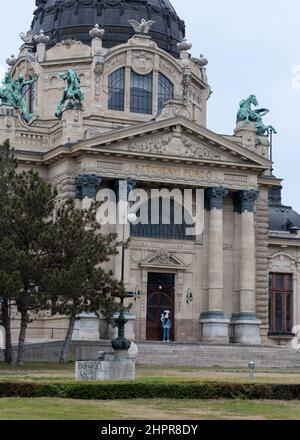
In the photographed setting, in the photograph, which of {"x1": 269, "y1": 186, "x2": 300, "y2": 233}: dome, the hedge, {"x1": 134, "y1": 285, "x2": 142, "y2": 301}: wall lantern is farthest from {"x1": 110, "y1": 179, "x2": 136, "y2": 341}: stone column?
the hedge

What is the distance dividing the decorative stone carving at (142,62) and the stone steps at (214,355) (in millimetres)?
23172

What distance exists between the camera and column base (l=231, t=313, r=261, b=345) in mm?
73125

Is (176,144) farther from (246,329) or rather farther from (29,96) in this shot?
(29,96)

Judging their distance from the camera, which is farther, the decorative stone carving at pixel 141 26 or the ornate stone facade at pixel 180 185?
the decorative stone carving at pixel 141 26

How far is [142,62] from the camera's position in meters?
81.1

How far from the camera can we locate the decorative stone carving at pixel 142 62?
266 feet

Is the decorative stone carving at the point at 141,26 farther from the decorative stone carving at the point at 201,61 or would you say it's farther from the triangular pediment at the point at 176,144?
the triangular pediment at the point at 176,144

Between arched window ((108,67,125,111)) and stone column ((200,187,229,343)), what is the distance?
1126 cm

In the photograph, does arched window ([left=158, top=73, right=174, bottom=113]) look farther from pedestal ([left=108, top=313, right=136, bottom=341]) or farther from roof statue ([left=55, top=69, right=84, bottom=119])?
pedestal ([left=108, top=313, right=136, bottom=341])

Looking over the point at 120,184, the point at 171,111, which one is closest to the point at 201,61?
the point at 171,111

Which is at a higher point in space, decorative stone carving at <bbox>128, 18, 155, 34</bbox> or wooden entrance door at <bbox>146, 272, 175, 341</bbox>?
decorative stone carving at <bbox>128, 18, 155, 34</bbox>

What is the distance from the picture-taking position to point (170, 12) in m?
86.4

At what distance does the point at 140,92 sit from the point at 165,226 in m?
12.7

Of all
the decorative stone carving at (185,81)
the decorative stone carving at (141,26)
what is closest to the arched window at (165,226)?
the decorative stone carving at (185,81)
